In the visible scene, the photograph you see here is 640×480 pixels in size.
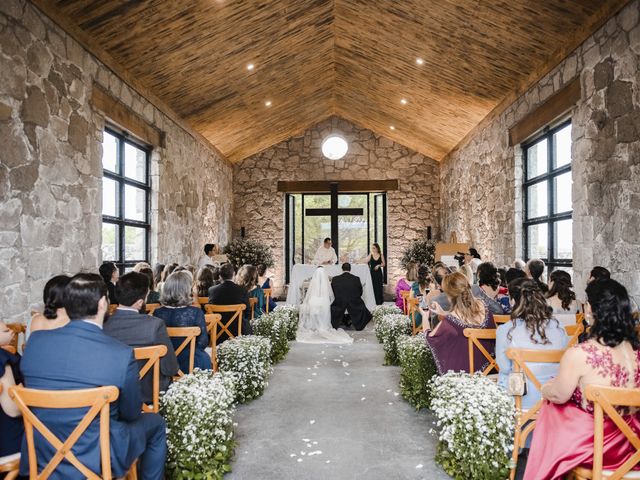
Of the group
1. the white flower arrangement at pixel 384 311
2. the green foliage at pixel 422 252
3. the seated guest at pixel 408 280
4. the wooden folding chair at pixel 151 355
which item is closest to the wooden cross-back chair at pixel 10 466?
the wooden folding chair at pixel 151 355

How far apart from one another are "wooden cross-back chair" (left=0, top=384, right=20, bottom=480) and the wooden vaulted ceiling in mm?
3691

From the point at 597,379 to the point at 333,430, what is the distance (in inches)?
78.3

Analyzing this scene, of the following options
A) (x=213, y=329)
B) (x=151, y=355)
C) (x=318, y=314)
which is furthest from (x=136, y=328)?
(x=318, y=314)

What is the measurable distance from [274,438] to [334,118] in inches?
401

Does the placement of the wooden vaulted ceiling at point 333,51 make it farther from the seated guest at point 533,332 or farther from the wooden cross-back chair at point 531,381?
the wooden cross-back chair at point 531,381

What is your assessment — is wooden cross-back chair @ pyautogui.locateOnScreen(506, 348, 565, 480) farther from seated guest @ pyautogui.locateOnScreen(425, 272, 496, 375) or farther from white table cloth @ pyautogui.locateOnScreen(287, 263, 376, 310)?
white table cloth @ pyautogui.locateOnScreen(287, 263, 376, 310)

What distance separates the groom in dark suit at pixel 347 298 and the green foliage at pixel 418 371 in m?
3.72

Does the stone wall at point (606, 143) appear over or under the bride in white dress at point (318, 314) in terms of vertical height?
over

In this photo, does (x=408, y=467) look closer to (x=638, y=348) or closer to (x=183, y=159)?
(x=638, y=348)

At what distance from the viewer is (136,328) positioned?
271 centimetres

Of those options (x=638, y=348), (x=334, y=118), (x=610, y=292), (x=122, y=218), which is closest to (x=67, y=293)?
(x=610, y=292)

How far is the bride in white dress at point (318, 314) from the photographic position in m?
7.11

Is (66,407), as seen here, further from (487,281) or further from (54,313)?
(487,281)

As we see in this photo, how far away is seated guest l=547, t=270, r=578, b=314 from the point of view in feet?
13.3
